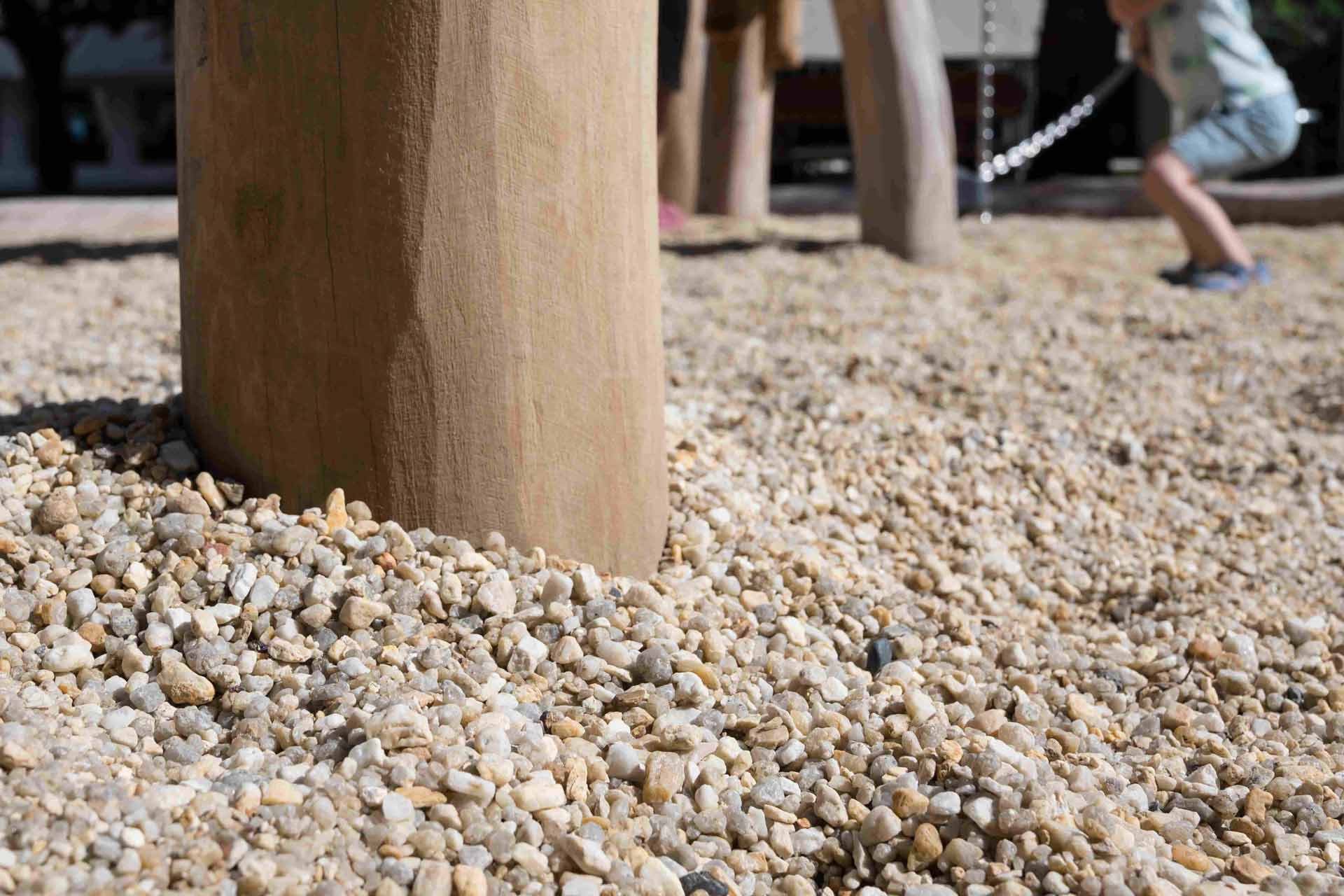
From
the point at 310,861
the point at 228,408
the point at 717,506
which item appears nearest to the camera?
the point at 310,861

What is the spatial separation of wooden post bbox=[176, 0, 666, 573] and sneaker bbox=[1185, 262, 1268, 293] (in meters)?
3.86

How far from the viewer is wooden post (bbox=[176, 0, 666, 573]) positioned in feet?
6.12

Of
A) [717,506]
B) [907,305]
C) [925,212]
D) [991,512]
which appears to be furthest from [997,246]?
[717,506]

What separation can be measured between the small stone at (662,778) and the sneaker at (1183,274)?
14.4 ft

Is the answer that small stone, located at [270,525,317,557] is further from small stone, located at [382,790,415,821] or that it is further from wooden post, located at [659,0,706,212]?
wooden post, located at [659,0,706,212]

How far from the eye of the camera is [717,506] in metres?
2.43

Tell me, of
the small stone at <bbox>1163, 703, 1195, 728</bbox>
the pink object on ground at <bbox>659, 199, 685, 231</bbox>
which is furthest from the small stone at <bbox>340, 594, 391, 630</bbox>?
the pink object on ground at <bbox>659, 199, 685, 231</bbox>

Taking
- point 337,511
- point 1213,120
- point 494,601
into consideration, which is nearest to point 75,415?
point 337,511

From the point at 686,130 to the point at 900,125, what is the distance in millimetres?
1955

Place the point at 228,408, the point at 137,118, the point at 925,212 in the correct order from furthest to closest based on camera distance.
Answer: the point at 137,118
the point at 925,212
the point at 228,408

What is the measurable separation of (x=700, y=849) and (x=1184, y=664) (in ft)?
3.36

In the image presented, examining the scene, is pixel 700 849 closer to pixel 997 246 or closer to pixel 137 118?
pixel 997 246

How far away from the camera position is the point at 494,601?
1922 millimetres

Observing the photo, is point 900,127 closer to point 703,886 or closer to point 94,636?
point 94,636
